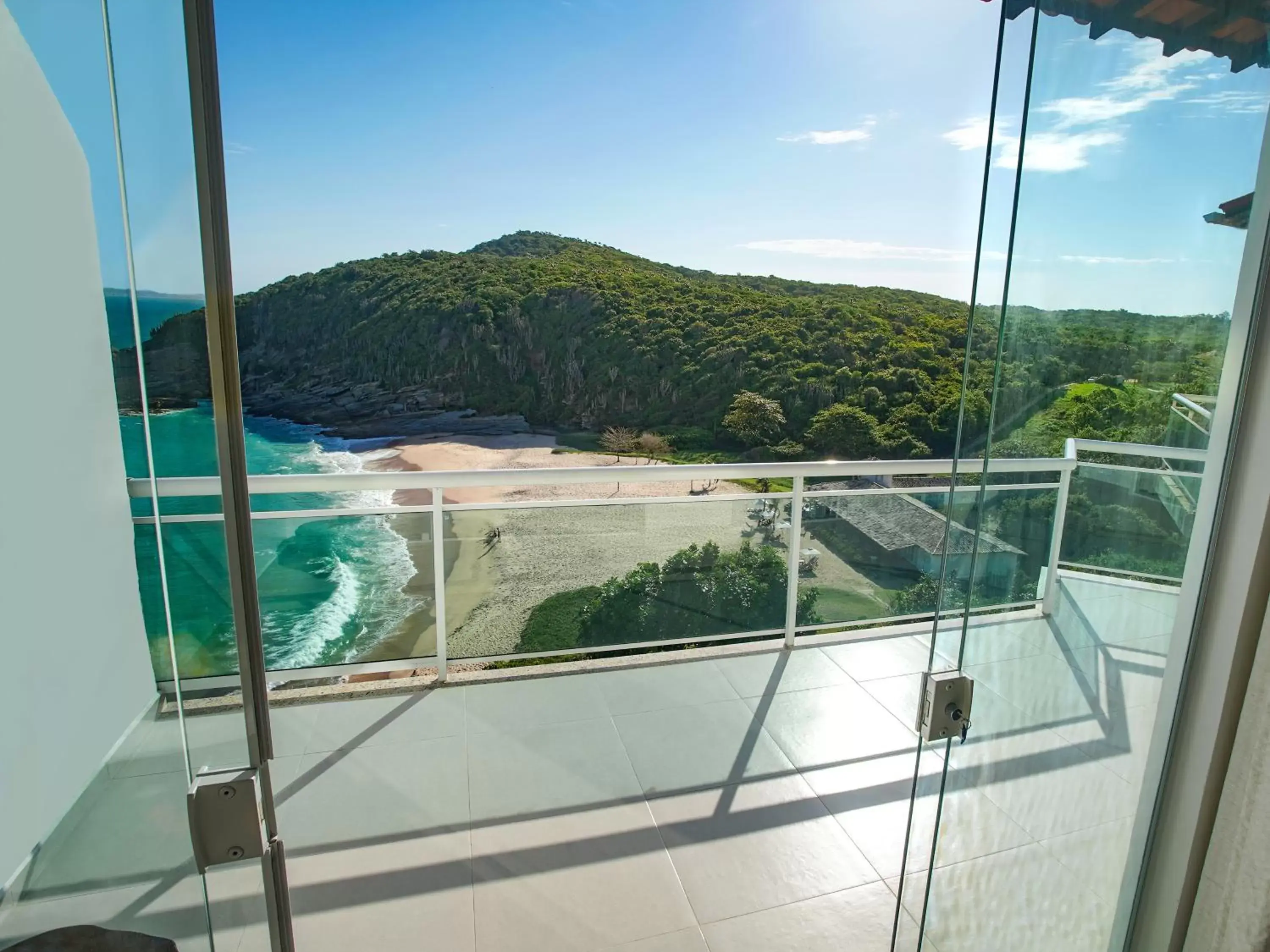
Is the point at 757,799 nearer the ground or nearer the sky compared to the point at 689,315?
nearer the ground

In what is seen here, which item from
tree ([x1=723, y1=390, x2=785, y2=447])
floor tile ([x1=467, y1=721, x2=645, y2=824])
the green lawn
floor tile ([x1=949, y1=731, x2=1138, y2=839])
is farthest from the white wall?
tree ([x1=723, y1=390, x2=785, y2=447])

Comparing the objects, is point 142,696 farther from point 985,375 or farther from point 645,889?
point 645,889

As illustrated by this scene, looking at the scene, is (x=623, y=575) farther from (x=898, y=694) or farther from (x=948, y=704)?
(x=948, y=704)

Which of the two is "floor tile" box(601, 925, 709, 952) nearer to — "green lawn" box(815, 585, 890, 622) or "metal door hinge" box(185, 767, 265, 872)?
"metal door hinge" box(185, 767, 265, 872)

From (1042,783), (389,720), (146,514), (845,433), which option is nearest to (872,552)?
(389,720)

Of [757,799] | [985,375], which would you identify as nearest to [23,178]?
[985,375]

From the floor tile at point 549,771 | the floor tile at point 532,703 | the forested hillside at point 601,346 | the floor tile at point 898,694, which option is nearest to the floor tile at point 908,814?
the floor tile at point 898,694

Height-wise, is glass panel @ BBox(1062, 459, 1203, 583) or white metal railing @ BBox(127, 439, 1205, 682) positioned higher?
glass panel @ BBox(1062, 459, 1203, 583)
